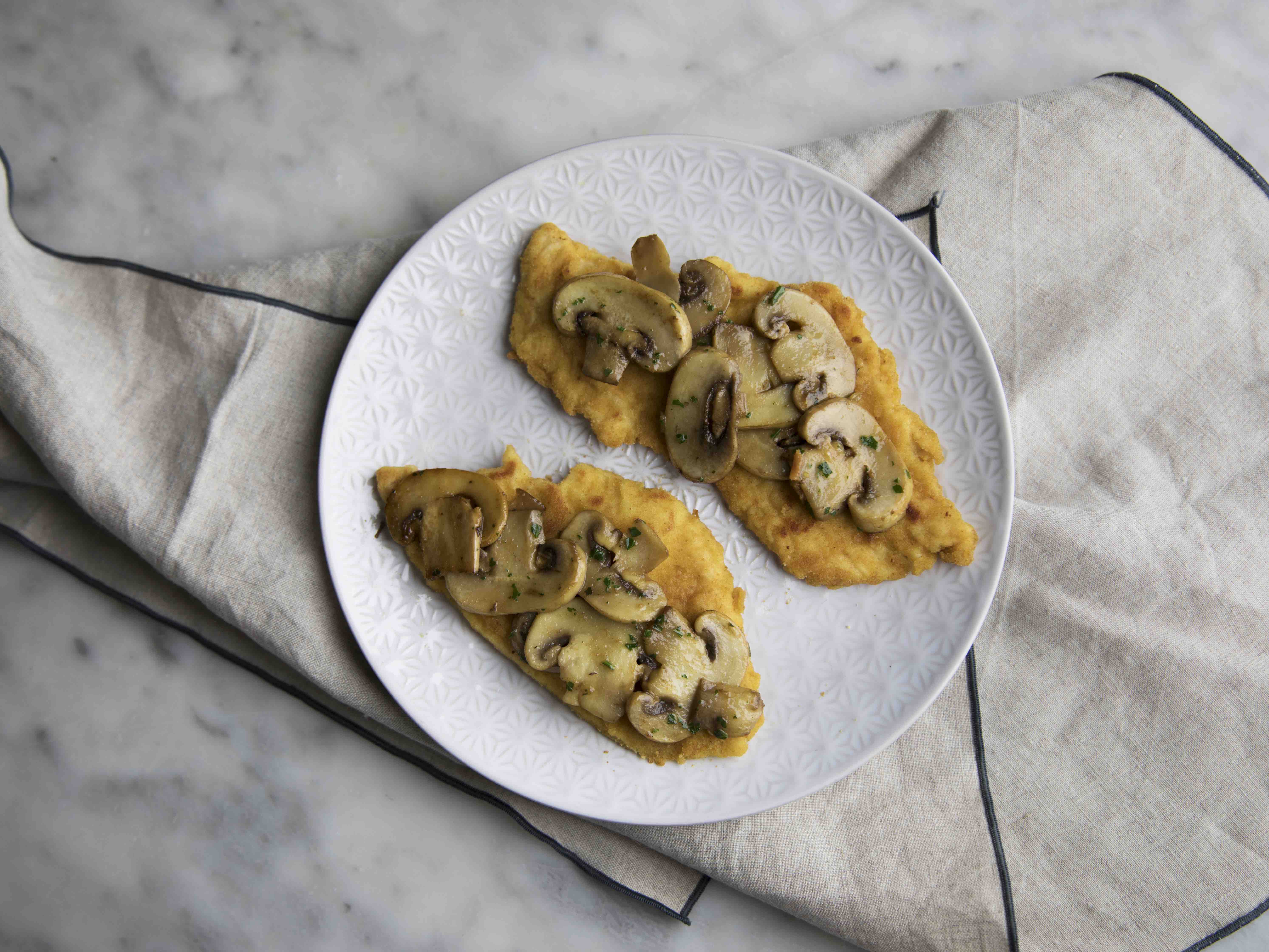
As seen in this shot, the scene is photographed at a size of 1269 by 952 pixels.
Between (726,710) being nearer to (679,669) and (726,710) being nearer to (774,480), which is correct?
(679,669)

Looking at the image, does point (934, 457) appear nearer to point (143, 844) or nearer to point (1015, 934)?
point (1015, 934)

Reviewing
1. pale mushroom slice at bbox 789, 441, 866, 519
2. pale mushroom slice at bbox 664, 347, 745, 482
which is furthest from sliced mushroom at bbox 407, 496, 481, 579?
pale mushroom slice at bbox 789, 441, 866, 519

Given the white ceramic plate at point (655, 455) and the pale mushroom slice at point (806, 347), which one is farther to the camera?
the white ceramic plate at point (655, 455)

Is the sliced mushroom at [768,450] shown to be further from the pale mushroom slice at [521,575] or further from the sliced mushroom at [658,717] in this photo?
the sliced mushroom at [658,717]

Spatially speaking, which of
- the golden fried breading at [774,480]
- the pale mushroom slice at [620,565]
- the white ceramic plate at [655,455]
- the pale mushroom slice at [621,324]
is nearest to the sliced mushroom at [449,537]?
the white ceramic plate at [655,455]

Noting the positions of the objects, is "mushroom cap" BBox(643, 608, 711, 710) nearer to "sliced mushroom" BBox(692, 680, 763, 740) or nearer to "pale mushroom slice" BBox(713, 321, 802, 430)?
"sliced mushroom" BBox(692, 680, 763, 740)

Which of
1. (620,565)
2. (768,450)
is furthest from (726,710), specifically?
(768,450)
